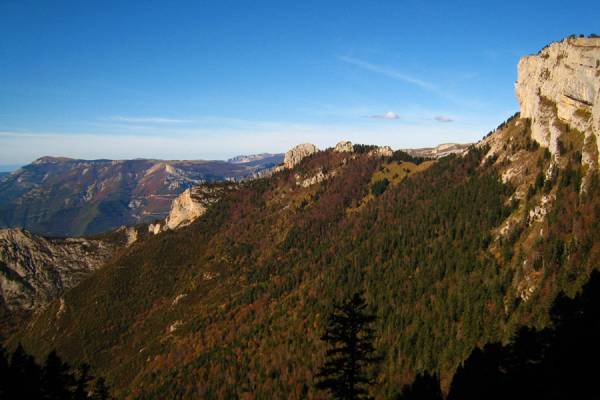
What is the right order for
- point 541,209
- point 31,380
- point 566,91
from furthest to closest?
point 566,91 < point 541,209 < point 31,380

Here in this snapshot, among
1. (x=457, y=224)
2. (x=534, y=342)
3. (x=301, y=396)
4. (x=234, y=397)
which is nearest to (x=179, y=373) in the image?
(x=234, y=397)

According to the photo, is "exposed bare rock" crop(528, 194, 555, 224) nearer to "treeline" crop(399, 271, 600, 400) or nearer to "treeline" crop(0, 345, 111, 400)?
"treeline" crop(399, 271, 600, 400)

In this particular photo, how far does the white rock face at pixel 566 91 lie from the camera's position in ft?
433

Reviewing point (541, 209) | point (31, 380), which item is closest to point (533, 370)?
point (31, 380)

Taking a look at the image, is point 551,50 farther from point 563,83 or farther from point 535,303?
point 535,303

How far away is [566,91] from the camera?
153250 millimetres

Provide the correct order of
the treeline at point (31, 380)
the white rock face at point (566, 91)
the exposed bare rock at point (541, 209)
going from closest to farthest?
the treeline at point (31, 380) < the exposed bare rock at point (541, 209) < the white rock face at point (566, 91)

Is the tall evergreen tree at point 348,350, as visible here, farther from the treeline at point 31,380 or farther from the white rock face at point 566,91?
the white rock face at point 566,91

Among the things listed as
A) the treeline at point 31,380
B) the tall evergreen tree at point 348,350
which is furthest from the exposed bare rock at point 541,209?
the treeline at point 31,380

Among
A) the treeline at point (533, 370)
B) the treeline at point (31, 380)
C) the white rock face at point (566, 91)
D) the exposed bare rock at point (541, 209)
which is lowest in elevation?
the treeline at point (31, 380)

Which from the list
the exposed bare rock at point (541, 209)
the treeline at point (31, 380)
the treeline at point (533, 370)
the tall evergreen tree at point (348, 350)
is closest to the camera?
the tall evergreen tree at point (348, 350)

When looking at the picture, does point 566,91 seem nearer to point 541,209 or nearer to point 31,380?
point 541,209

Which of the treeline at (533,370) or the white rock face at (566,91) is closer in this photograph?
the treeline at (533,370)

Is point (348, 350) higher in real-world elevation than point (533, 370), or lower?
higher
